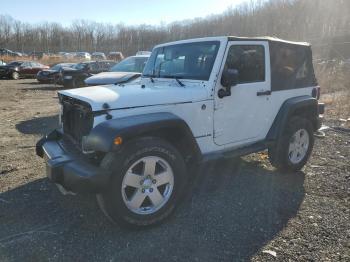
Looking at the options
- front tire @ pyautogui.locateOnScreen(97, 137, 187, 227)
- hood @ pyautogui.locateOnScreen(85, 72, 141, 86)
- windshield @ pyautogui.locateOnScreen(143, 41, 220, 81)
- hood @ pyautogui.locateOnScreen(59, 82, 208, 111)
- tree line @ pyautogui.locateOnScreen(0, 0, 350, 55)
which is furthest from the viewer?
tree line @ pyautogui.locateOnScreen(0, 0, 350, 55)

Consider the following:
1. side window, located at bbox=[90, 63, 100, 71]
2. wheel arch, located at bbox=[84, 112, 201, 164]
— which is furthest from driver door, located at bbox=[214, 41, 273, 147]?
side window, located at bbox=[90, 63, 100, 71]

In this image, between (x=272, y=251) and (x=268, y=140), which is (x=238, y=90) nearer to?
(x=268, y=140)

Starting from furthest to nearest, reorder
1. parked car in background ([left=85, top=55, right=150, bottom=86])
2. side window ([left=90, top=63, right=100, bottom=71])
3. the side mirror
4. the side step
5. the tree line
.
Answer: the tree line, side window ([left=90, top=63, right=100, bottom=71]), parked car in background ([left=85, top=55, right=150, bottom=86]), the side step, the side mirror

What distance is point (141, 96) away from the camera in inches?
153

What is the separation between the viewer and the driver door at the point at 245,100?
4516 millimetres

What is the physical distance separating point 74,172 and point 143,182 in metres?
0.69

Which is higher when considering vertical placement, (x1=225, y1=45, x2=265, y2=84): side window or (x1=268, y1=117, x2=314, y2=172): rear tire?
(x1=225, y1=45, x2=265, y2=84): side window

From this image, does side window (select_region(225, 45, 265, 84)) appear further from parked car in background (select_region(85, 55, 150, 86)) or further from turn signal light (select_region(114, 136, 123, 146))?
parked car in background (select_region(85, 55, 150, 86))

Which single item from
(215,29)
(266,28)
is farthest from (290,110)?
(215,29)

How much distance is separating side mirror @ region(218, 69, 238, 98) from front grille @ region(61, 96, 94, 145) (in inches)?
60.2

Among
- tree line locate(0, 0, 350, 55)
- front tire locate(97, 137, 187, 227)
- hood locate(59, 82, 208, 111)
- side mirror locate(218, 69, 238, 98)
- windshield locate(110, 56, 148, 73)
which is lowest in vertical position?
front tire locate(97, 137, 187, 227)

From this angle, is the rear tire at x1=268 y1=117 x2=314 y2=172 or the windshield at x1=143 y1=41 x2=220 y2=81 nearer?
the windshield at x1=143 y1=41 x2=220 y2=81

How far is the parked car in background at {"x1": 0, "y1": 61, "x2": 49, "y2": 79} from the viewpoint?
27359mm

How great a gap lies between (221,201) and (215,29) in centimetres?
8137
